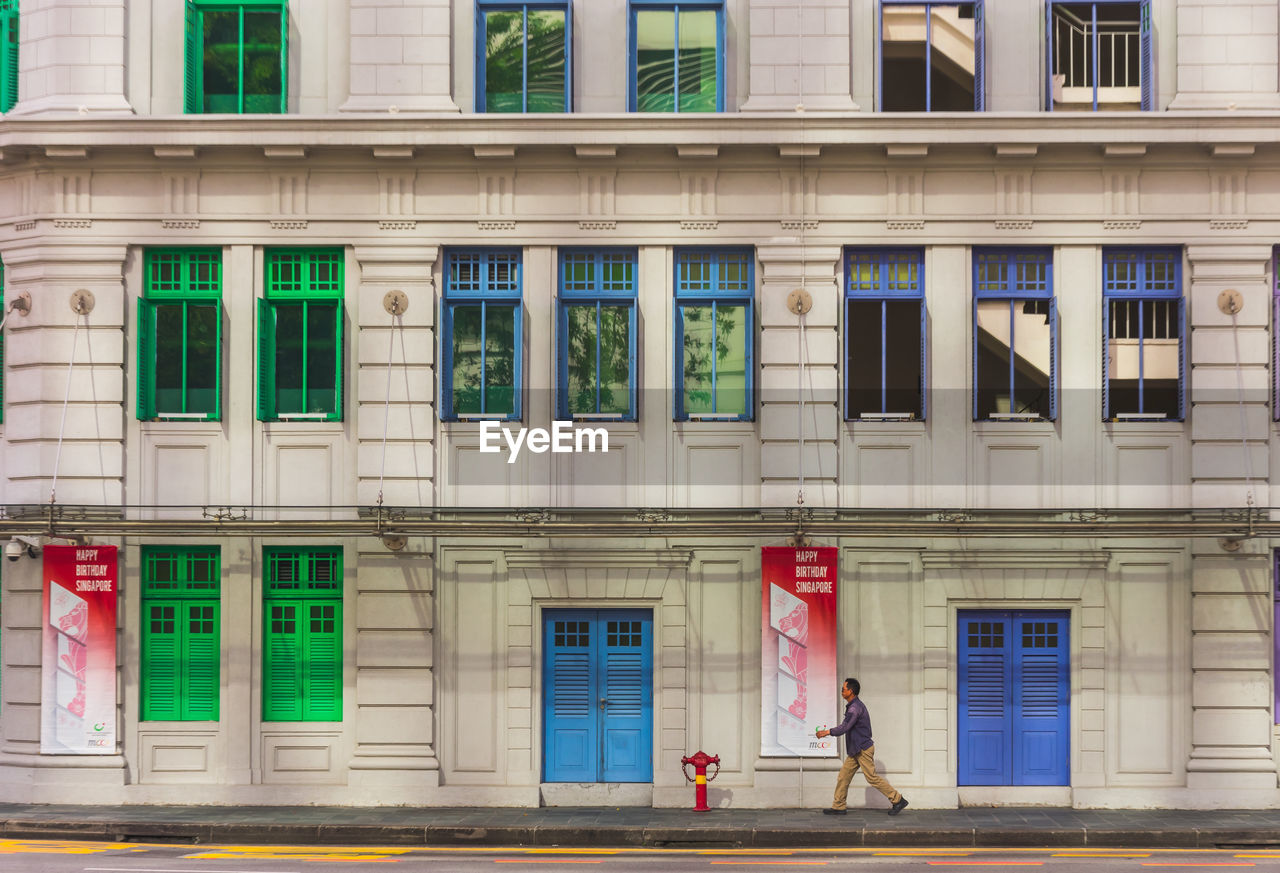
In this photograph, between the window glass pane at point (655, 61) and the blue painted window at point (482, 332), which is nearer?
the blue painted window at point (482, 332)

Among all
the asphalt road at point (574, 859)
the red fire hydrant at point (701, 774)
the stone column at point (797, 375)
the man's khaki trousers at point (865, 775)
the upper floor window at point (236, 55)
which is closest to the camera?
the asphalt road at point (574, 859)

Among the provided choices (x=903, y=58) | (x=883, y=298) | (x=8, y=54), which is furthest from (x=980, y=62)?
(x=8, y=54)

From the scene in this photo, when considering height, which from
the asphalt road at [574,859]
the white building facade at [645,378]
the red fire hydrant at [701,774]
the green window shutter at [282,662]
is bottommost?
the asphalt road at [574,859]

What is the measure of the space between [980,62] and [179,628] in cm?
1461

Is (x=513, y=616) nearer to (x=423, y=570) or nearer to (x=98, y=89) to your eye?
(x=423, y=570)

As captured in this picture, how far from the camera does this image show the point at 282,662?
1973cm

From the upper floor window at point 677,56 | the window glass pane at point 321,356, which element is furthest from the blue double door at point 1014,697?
the window glass pane at point 321,356

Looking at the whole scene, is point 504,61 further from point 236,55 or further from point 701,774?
point 701,774

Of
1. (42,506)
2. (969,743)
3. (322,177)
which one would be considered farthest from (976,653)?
(42,506)

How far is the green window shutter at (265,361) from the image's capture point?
19.8 metres

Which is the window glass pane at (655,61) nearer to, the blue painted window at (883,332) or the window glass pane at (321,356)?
the blue painted window at (883,332)

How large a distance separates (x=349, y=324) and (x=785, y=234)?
6.63 m

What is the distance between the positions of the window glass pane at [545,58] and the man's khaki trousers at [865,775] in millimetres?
10425

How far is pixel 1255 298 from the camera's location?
19422mm
